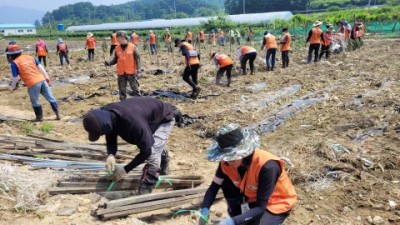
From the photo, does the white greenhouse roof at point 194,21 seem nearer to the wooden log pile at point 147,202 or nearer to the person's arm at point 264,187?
the wooden log pile at point 147,202

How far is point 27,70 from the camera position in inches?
274

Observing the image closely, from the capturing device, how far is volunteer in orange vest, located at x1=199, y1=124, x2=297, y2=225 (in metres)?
2.46

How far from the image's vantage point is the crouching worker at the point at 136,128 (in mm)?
3309

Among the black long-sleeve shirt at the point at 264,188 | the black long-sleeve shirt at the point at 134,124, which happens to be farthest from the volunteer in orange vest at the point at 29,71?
the black long-sleeve shirt at the point at 264,188

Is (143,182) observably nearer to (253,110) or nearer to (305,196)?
(305,196)

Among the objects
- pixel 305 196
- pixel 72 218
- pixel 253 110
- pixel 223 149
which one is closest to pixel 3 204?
pixel 72 218

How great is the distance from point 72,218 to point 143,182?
789mm

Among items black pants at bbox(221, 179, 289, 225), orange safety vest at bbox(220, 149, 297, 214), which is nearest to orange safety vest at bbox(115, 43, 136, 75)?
black pants at bbox(221, 179, 289, 225)

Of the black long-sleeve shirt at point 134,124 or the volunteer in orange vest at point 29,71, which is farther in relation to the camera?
the volunteer in orange vest at point 29,71

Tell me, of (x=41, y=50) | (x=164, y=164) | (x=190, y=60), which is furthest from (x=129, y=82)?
(x=41, y=50)

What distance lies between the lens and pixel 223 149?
249 centimetres

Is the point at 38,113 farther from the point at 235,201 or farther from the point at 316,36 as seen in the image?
the point at 316,36

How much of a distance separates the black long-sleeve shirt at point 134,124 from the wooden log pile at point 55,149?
1375mm

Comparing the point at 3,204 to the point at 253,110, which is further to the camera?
the point at 253,110
